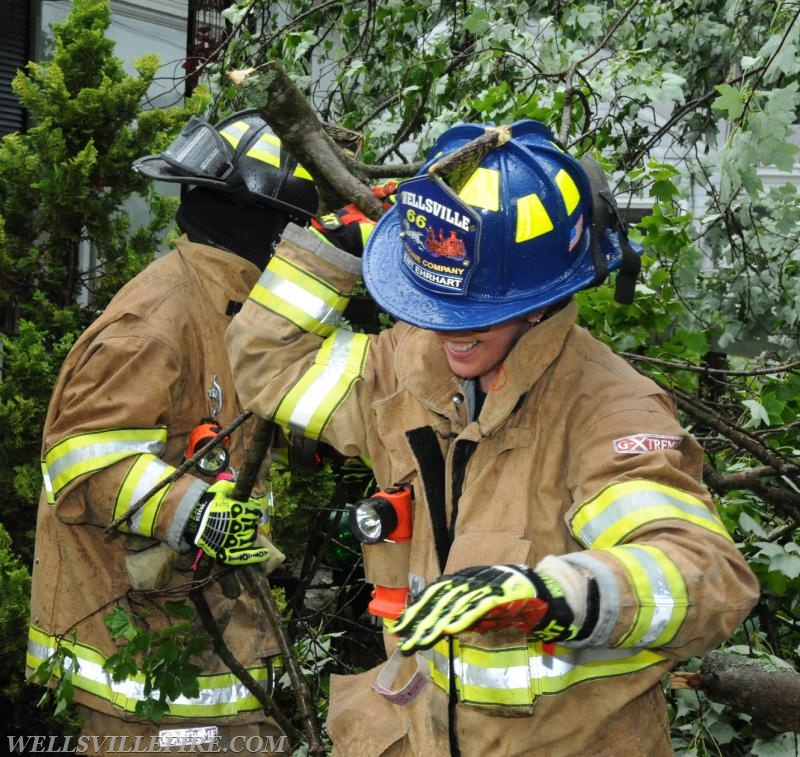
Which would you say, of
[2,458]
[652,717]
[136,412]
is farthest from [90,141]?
[652,717]

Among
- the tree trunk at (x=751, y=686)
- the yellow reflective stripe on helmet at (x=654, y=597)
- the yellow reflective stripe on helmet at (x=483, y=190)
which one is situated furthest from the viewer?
the tree trunk at (x=751, y=686)

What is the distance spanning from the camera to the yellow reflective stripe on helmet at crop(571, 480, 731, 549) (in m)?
1.77

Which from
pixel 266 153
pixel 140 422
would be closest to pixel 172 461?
pixel 140 422

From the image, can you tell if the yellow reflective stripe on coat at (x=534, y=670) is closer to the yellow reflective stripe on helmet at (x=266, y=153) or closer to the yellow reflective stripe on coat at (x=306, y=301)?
the yellow reflective stripe on coat at (x=306, y=301)

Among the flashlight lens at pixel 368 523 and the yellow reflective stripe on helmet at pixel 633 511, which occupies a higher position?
the yellow reflective stripe on helmet at pixel 633 511

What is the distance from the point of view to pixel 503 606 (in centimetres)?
149

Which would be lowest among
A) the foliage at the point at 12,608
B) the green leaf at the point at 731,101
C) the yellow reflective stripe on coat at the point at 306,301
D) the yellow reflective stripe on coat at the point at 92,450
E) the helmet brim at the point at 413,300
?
the foliage at the point at 12,608

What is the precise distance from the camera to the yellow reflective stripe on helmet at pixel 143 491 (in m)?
3.02

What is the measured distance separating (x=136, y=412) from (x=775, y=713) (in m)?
1.87

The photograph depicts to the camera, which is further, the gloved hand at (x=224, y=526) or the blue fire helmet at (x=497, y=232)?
the gloved hand at (x=224, y=526)

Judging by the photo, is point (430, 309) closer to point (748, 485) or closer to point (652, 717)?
point (652, 717)

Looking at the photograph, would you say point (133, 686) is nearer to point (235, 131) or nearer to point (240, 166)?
point (240, 166)

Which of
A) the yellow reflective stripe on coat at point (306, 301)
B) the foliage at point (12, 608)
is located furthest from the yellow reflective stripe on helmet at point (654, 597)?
the foliage at point (12, 608)

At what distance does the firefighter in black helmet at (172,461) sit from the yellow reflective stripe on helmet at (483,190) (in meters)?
1.41
